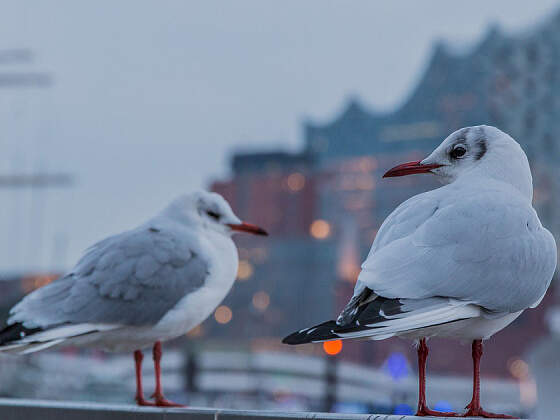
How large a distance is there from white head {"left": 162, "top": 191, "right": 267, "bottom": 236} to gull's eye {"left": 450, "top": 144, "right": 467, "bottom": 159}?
188 cm

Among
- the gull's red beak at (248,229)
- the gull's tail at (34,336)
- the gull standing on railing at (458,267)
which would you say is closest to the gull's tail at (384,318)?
the gull standing on railing at (458,267)

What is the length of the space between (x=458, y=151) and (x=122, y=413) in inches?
61.9

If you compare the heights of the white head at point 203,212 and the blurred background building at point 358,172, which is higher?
the blurred background building at point 358,172

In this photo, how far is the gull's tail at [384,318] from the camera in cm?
302

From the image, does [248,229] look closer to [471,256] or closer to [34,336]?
[34,336]

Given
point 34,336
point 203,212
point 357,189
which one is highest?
point 357,189

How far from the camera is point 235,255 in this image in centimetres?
541

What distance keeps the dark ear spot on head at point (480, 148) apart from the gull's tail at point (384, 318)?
693 millimetres

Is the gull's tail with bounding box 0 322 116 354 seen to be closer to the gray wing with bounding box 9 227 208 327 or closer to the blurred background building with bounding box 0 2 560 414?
the gray wing with bounding box 9 227 208 327

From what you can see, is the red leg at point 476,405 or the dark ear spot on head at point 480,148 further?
the dark ear spot on head at point 480,148

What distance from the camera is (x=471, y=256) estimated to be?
11.1 feet

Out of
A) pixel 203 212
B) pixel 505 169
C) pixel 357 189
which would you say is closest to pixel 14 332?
pixel 203 212

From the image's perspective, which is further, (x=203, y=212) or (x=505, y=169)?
(x=203, y=212)

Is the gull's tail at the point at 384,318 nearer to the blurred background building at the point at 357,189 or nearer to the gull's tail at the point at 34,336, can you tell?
the gull's tail at the point at 34,336
